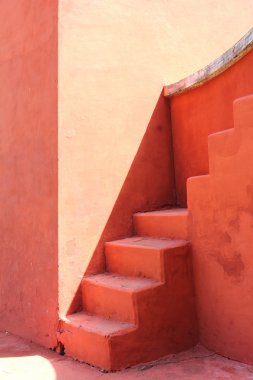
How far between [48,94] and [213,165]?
1898 millimetres

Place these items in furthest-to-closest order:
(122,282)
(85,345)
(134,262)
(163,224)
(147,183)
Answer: (147,183) → (163,224) → (134,262) → (122,282) → (85,345)

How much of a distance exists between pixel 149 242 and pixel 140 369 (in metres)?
1.14

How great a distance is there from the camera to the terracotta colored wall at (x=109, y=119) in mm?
4086

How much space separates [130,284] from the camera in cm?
361

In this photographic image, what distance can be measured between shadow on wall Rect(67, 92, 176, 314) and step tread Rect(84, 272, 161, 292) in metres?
0.14

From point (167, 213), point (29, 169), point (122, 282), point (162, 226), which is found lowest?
point (122, 282)

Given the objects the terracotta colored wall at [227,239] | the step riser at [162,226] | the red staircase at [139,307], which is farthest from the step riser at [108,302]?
the step riser at [162,226]

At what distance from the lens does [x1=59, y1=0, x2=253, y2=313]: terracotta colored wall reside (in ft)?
13.4

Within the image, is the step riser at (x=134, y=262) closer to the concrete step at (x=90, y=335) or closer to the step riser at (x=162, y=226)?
the step riser at (x=162, y=226)

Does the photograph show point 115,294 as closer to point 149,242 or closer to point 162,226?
point 149,242

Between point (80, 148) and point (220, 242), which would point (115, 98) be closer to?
point (80, 148)

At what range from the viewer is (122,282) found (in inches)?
147

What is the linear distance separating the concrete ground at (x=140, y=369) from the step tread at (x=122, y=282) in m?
0.61

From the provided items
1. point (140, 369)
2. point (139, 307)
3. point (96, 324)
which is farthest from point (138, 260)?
point (140, 369)
